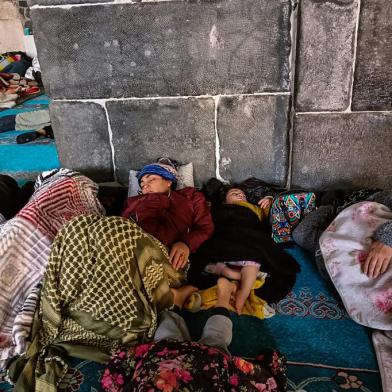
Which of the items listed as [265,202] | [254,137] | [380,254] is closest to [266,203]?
[265,202]

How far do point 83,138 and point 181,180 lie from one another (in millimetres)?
655

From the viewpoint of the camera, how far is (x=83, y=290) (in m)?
1.49

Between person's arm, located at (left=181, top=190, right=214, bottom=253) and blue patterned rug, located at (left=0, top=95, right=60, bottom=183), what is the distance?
1.39m

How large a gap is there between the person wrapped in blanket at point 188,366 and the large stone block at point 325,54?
1.26 m

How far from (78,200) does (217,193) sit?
792mm

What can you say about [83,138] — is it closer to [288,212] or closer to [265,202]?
[265,202]

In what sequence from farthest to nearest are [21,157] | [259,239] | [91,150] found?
[21,157]
[91,150]
[259,239]

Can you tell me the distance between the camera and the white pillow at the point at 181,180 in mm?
2389

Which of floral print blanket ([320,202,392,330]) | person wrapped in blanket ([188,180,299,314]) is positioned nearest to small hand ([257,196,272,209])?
person wrapped in blanket ([188,180,299,314])

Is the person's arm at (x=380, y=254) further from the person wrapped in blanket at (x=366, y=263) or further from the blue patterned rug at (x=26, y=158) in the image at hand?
the blue patterned rug at (x=26, y=158)

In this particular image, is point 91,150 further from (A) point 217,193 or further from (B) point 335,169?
(B) point 335,169

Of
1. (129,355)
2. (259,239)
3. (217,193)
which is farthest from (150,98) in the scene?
(129,355)

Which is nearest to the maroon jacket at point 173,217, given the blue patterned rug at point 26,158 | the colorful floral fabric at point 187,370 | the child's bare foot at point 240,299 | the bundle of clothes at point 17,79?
the child's bare foot at point 240,299

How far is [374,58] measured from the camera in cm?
202
